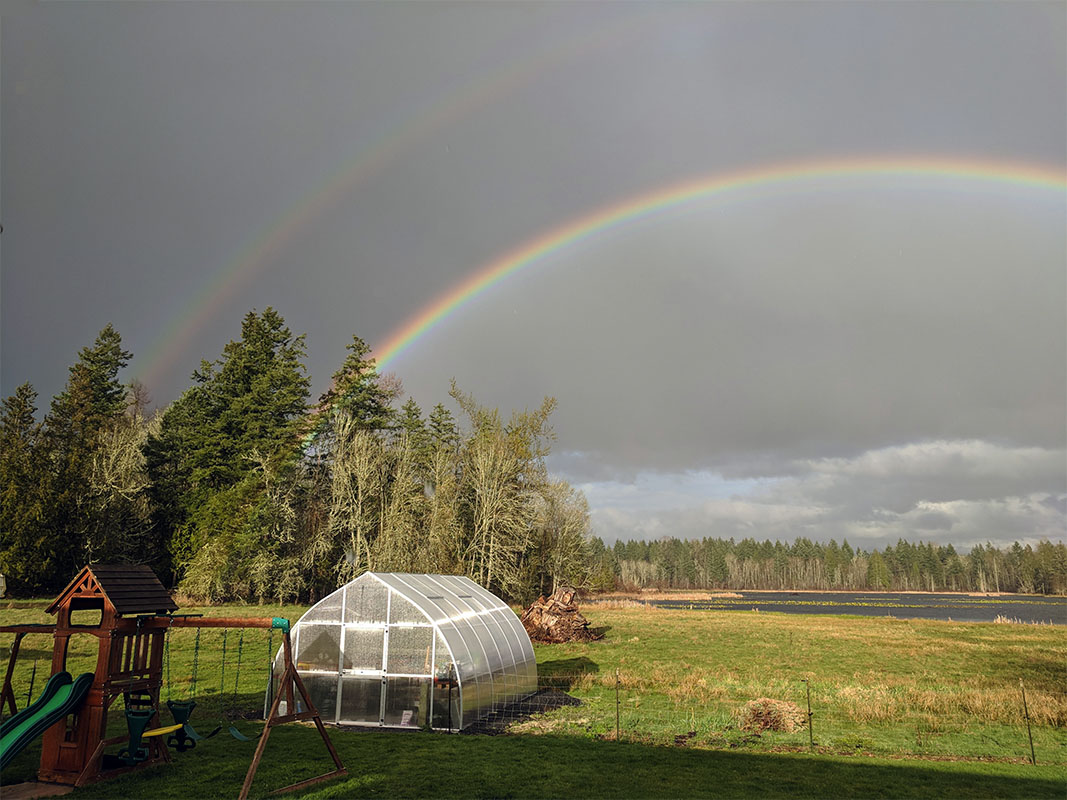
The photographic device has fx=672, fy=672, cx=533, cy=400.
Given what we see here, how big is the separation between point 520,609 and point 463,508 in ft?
32.1

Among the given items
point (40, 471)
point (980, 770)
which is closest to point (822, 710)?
point (980, 770)

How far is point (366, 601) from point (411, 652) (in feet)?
6.33

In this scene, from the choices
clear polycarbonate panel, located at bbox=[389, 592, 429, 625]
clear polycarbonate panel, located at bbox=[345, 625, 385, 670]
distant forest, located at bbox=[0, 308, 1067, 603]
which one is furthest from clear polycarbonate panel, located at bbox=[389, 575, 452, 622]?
distant forest, located at bbox=[0, 308, 1067, 603]

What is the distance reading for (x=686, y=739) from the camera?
16.9m

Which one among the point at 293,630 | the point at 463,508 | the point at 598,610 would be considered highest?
the point at 463,508

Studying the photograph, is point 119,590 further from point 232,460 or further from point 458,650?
point 232,460

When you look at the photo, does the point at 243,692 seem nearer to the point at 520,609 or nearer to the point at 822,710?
the point at 822,710

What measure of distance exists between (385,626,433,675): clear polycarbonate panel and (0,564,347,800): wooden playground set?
4.20 metres

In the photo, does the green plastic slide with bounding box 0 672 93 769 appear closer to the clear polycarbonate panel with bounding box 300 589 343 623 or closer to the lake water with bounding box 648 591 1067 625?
the clear polycarbonate panel with bounding box 300 589 343 623

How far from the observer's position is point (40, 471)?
163ft

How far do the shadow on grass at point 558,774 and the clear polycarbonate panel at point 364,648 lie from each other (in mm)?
2003

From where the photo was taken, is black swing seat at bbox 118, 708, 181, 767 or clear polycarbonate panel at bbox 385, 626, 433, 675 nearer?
black swing seat at bbox 118, 708, 181, 767

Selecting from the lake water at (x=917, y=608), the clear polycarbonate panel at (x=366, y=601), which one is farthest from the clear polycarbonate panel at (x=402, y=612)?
the lake water at (x=917, y=608)

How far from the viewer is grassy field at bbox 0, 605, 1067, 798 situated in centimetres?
1308
